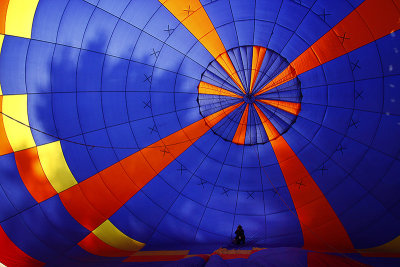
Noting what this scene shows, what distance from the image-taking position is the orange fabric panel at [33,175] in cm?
663

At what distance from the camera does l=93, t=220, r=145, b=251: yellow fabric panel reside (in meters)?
6.96

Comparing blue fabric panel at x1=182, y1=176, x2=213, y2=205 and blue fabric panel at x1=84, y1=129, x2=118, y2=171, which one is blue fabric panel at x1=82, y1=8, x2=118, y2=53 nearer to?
blue fabric panel at x1=84, y1=129, x2=118, y2=171

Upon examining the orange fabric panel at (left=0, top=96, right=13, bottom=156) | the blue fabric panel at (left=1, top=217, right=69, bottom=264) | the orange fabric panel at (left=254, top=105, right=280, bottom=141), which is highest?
the orange fabric panel at (left=254, top=105, right=280, bottom=141)

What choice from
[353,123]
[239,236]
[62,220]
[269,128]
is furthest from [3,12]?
[353,123]

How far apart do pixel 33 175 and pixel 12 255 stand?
67.0 inches

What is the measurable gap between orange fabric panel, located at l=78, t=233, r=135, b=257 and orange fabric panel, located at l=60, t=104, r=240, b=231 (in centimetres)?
28

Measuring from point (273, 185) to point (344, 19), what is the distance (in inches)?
140

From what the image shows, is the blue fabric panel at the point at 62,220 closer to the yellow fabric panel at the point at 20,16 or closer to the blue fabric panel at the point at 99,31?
the blue fabric panel at the point at 99,31

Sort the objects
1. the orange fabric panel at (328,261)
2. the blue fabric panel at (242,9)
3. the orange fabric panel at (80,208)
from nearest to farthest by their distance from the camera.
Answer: the orange fabric panel at (328,261) → the blue fabric panel at (242,9) → the orange fabric panel at (80,208)

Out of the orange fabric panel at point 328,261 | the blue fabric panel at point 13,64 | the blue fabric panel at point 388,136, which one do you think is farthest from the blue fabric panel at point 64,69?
the blue fabric panel at point 388,136

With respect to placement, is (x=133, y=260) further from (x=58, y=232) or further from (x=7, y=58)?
(x=7, y=58)

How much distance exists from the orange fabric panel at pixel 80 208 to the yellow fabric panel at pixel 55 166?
0.19 meters

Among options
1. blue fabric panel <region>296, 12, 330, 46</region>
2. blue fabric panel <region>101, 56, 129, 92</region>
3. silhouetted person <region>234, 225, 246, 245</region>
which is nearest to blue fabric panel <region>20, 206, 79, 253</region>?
blue fabric panel <region>101, 56, 129, 92</region>

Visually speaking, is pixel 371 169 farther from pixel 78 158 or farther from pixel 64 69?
pixel 64 69
